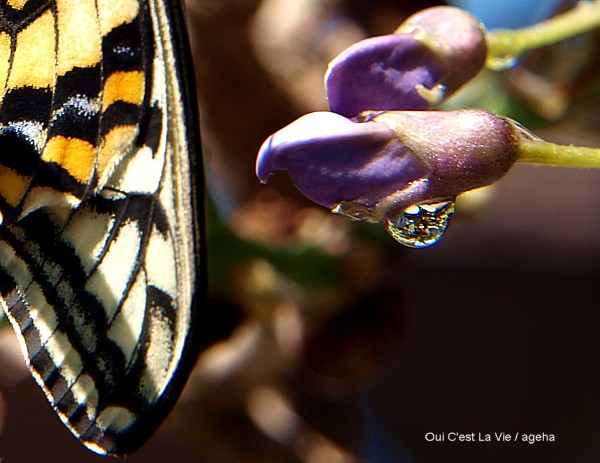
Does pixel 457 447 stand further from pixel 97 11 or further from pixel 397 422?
pixel 97 11

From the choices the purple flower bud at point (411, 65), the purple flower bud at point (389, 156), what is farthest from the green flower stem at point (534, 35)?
the purple flower bud at point (389, 156)

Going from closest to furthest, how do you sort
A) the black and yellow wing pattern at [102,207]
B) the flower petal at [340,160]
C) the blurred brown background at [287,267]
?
the flower petal at [340,160]
the black and yellow wing pattern at [102,207]
the blurred brown background at [287,267]

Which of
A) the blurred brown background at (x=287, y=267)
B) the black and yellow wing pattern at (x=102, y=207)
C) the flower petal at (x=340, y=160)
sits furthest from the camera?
the blurred brown background at (x=287, y=267)

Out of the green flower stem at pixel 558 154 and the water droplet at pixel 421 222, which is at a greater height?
the green flower stem at pixel 558 154

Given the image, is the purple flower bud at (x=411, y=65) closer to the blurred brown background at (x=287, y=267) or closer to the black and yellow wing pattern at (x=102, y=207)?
the black and yellow wing pattern at (x=102, y=207)

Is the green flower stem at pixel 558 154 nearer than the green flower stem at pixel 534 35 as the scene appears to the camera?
Yes

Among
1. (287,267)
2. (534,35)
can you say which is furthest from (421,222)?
(287,267)

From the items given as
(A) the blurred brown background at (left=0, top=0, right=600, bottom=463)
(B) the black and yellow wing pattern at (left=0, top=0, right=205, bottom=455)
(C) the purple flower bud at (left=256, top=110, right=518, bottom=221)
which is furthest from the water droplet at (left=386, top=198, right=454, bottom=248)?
(A) the blurred brown background at (left=0, top=0, right=600, bottom=463)

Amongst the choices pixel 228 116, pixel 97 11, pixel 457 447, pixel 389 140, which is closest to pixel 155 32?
pixel 97 11

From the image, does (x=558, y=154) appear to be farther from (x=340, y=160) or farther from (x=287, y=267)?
(x=287, y=267)
